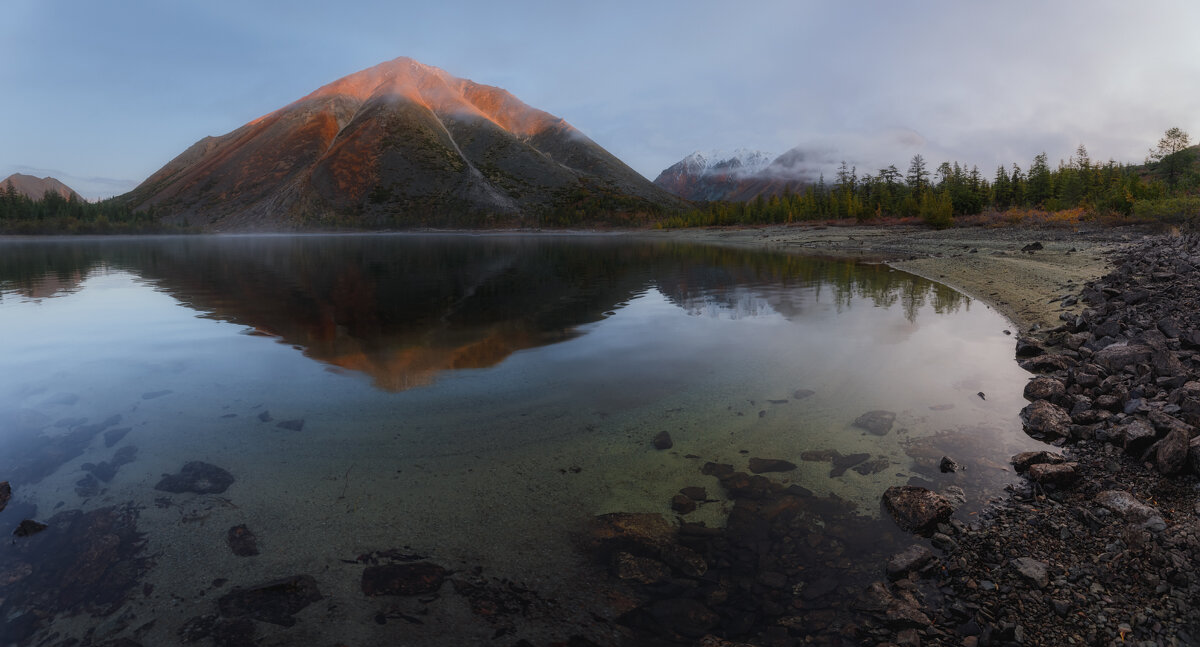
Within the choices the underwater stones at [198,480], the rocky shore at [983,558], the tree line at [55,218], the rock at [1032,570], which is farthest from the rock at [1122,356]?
the tree line at [55,218]

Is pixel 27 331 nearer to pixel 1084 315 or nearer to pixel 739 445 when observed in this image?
pixel 739 445

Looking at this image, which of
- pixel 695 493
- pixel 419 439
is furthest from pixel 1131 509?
pixel 419 439

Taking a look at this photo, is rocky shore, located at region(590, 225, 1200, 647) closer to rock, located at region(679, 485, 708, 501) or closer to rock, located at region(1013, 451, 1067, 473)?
rock, located at region(1013, 451, 1067, 473)

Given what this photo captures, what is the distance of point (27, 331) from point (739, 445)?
2810cm

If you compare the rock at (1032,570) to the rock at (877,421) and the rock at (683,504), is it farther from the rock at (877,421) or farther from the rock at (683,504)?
the rock at (877,421)

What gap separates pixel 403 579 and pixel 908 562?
6004 millimetres

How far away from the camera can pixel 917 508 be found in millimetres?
7445

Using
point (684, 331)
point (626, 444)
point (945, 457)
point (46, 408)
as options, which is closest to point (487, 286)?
point (684, 331)

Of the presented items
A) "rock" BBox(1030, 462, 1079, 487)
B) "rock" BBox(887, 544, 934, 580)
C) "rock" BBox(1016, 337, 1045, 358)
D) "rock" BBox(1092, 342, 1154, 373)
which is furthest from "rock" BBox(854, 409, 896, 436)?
"rock" BBox(1016, 337, 1045, 358)

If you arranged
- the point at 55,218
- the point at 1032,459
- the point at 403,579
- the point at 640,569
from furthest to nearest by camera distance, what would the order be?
the point at 55,218 < the point at 1032,459 < the point at 640,569 < the point at 403,579

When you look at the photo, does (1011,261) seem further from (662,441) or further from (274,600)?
(274,600)

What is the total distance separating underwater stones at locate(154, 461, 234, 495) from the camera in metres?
8.66

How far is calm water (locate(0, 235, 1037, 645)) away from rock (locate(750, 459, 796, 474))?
0.25m

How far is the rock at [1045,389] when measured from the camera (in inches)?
463
